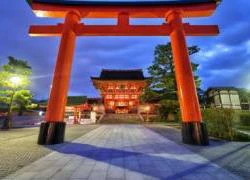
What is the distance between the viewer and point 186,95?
6.27m

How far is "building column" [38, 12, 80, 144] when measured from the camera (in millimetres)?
6004

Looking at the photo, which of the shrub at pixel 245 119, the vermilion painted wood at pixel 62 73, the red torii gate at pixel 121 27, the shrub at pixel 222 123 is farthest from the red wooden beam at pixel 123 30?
the shrub at pixel 245 119

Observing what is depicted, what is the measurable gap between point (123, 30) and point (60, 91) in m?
3.72

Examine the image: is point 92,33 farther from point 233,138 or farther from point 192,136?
point 233,138

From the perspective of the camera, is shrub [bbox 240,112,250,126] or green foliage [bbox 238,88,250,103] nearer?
shrub [bbox 240,112,250,126]

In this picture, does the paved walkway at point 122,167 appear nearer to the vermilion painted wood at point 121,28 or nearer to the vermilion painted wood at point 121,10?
the vermilion painted wood at point 121,28

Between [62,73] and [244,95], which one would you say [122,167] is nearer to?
[62,73]

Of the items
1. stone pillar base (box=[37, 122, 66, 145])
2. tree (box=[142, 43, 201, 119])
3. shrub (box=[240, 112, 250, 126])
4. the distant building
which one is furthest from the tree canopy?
stone pillar base (box=[37, 122, 66, 145])

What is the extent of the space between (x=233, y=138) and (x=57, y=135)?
7.13 metres

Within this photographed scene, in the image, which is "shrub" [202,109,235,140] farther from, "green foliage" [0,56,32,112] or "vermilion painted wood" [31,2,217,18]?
"green foliage" [0,56,32,112]

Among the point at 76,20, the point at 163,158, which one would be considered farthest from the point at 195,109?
the point at 76,20

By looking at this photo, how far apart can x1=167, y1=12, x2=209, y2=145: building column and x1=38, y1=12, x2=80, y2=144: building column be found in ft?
13.8

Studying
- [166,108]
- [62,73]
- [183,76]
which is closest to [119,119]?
[166,108]

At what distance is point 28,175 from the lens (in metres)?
3.01
